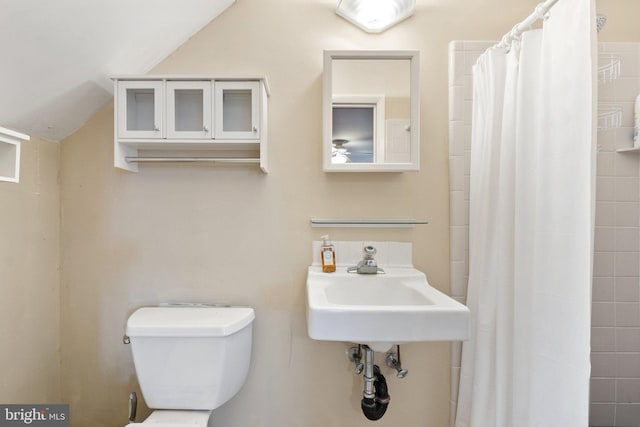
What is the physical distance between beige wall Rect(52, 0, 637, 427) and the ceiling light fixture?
43 millimetres

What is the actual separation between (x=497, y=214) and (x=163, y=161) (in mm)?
1320

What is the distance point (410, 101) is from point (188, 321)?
1.24 m

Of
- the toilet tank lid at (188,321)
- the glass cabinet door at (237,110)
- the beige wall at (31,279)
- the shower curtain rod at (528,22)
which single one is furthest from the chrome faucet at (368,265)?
the beige wall at (31,279)

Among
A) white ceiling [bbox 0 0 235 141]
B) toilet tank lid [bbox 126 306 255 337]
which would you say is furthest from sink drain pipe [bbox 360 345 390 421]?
white ceiling [bbox 0 0 235 141]

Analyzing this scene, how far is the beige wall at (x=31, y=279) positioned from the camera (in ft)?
4.14

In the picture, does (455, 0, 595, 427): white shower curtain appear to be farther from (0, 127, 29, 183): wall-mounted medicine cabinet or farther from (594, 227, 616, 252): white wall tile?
(0, 127, 29, 183): wall-mounted medicine cabinet

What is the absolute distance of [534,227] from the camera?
40.4 inches

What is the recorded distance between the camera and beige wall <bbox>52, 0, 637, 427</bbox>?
1.51m

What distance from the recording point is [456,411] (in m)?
1.47

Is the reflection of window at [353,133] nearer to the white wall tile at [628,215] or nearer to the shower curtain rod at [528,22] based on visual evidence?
the shower curtain rod at [528,22]

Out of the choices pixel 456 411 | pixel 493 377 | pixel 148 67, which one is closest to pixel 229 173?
pixel 148 67

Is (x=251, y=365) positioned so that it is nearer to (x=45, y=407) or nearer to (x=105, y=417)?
(x=105, y=417)

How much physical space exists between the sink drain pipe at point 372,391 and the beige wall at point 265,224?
15cm

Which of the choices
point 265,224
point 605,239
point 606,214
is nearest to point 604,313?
point 605,239
